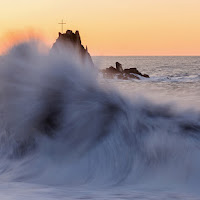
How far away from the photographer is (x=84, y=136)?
13.1 feet

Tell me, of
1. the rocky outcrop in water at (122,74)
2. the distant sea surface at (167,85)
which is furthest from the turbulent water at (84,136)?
the rocky outcrop in water at (122,74)

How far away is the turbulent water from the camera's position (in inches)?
133

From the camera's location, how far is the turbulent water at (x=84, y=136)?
3.37 metres

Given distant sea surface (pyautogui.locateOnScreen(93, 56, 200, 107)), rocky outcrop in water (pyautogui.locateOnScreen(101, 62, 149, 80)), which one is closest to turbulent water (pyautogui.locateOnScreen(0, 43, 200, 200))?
distant sea surface (pyautogui.locateOnScreen(93, 56, 200, 107))

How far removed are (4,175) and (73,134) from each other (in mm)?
831

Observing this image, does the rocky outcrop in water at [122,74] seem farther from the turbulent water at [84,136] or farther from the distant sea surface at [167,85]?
the turbulent water at [84,136]

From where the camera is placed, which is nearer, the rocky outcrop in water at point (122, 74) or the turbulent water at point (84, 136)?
the turbulent water at point (84, 136)

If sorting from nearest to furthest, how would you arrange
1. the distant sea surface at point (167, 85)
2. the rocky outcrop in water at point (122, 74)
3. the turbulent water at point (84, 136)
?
the turbulent water at point (84, 136) < the distant sea surface at point (167, 85) < the rocky outcrop in water at point (122, 74)

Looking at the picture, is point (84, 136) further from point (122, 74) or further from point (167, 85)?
point (122, 74)

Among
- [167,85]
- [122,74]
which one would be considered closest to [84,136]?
[167,85]

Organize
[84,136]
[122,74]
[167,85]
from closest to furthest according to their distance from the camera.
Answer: [84,136] → [167,85] → [122,74]

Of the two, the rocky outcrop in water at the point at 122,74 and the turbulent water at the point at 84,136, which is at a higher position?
the rocky outcrop in water at the point at 122,74

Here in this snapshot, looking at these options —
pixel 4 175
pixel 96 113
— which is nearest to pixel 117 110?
pixel 96 113

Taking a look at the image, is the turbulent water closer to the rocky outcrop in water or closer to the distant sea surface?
the distant sea surface
